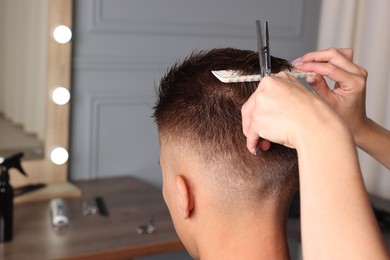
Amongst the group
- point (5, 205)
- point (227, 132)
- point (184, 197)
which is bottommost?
point (5, 205)

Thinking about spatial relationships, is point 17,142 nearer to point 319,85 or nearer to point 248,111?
point 319,85

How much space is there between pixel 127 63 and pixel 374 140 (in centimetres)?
122

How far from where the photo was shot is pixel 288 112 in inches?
26.4

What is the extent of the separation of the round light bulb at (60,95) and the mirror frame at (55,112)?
0.01 meters

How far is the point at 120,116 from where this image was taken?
7.10 ft

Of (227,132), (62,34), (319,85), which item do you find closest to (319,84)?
(319,85)

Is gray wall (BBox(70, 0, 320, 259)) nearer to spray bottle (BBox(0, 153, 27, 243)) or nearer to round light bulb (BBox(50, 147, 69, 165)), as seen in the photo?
round light bulb (BBox(50, 147, 69, 165))

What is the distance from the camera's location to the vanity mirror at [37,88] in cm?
189

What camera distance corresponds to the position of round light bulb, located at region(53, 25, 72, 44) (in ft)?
6.39

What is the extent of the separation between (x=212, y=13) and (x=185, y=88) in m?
1.41

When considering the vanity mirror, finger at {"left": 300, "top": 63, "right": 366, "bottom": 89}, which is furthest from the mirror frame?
finger at {"left": 300, "top": 63, "right": 366, "bottom": 89}

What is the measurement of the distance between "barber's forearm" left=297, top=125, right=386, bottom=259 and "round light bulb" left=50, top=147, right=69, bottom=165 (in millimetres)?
1495

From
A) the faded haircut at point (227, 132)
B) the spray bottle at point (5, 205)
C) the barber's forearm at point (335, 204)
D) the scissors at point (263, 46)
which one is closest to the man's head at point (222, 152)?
the faded haircut at point (227, 132)

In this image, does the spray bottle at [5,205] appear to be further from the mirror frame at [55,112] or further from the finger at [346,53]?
the finger at [346,53]
